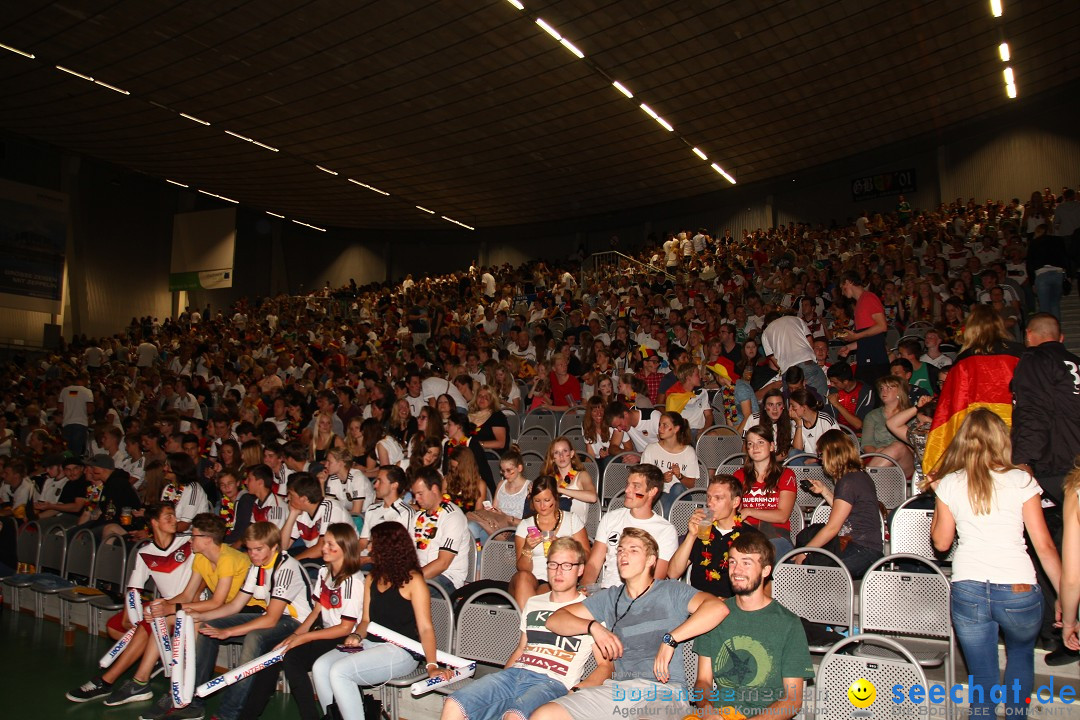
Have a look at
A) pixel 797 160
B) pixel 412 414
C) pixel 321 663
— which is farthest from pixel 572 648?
pixel 797 160

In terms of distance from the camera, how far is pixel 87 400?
12.2 meters

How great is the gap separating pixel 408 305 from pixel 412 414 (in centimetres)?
871

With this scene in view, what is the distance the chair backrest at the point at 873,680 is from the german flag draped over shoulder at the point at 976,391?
117 centimetres

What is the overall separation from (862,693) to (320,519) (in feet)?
13.6

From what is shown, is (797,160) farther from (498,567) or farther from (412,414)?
(498,567)

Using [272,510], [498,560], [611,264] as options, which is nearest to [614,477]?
[498,560]

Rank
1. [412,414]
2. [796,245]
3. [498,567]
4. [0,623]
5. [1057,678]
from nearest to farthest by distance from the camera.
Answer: [1057,678] < [498,567] < [0,623] < [412,414] < [796,245]

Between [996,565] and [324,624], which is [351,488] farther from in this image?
[996,565]

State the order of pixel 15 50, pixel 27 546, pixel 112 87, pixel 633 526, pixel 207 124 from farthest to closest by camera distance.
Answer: pixel 207 124 < pixel 112 87 < pixel 15 50 < pixel 27 546 < pixel 633 526

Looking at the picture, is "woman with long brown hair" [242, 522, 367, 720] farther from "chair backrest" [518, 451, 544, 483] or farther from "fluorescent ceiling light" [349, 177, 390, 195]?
"fluorescent ceiling light" [349, 177, 390, 195]

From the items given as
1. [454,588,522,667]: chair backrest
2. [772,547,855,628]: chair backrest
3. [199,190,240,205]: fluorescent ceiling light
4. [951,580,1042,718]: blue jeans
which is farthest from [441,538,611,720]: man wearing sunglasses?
[199,190,240,205]: fluorescent ceiling light

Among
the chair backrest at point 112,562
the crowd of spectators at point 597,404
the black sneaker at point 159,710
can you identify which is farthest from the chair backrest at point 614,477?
the chair backrest at point 112,562

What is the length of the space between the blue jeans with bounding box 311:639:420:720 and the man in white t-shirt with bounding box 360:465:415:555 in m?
1.22

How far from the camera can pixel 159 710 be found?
4.94m
